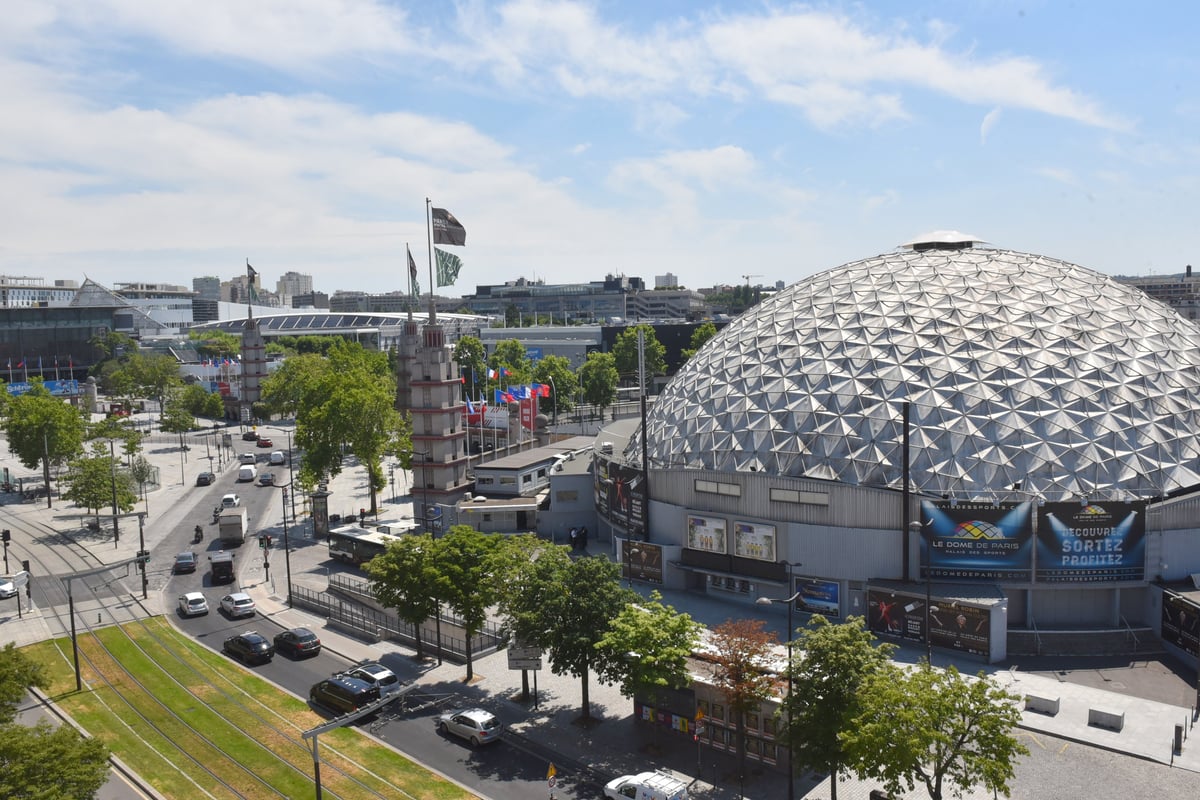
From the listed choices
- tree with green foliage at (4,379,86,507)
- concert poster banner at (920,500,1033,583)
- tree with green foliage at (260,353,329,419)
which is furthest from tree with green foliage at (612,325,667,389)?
concert poster banner at (920,500,1033,583)

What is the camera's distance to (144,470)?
88062 mm

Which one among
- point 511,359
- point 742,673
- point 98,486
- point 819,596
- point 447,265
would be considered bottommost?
point 819,596

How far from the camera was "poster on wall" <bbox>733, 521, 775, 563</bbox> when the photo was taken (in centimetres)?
5066

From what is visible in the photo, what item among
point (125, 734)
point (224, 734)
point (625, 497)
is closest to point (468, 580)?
point (224, 734)

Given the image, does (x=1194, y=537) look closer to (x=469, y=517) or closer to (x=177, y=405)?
(x=469, y=517)

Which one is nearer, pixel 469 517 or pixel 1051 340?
pixel 1051 340

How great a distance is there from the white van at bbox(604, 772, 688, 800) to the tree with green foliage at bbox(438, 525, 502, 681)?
12.9 metres

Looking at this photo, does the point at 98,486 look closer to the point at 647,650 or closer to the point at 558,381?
the point at 647,650

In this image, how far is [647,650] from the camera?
34281mm

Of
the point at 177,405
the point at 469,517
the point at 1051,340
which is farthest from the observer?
the point at 177,405

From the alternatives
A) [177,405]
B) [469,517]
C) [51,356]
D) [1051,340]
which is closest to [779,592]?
[1051,340]

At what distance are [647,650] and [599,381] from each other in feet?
343

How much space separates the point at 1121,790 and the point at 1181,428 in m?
27.9

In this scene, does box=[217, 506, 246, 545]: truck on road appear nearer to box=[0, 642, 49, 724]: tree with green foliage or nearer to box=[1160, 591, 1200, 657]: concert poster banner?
box=[0, 642, 49, 724]: tree with green foliage
